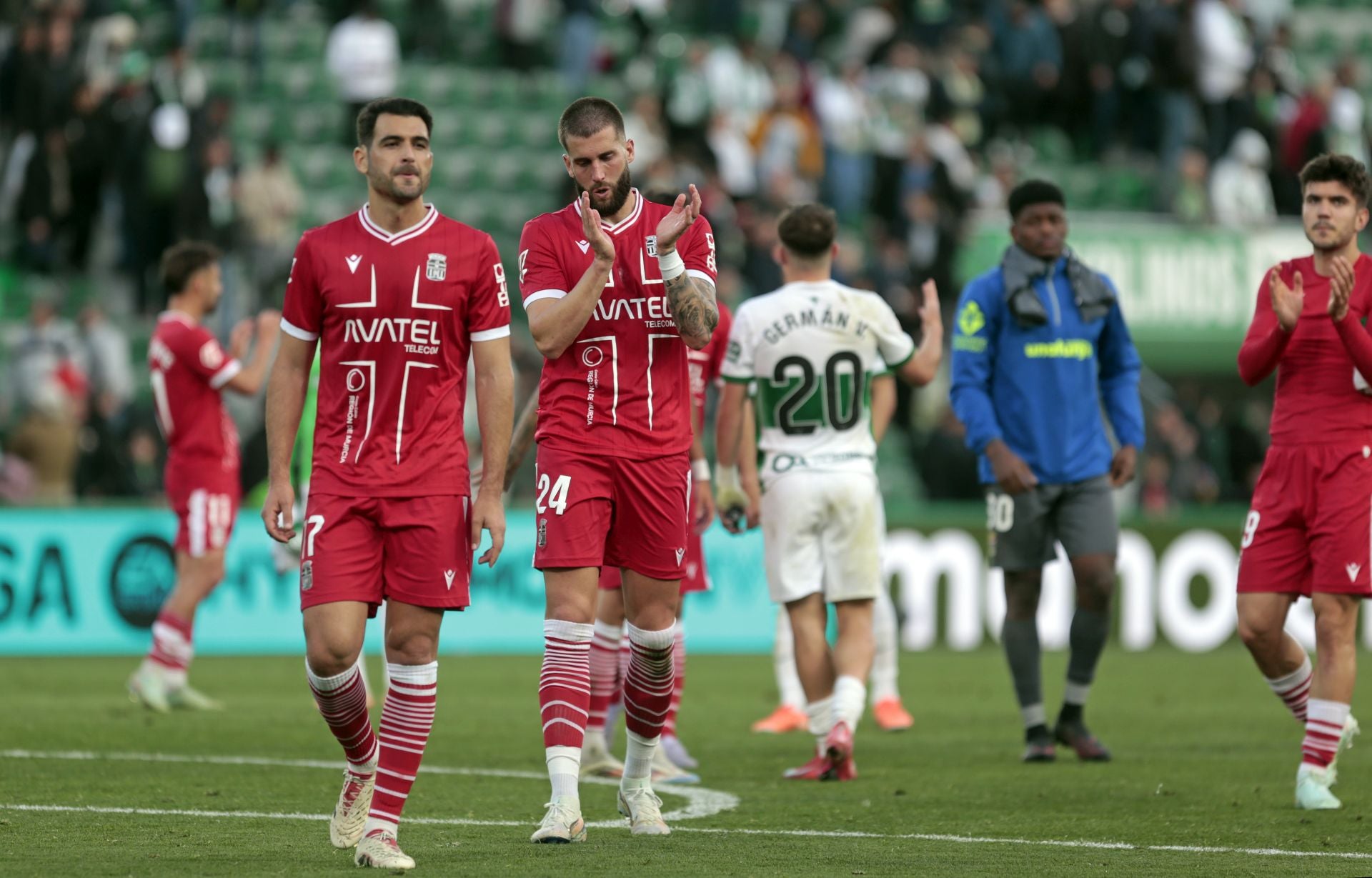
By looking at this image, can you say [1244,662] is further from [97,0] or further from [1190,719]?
[97,0]

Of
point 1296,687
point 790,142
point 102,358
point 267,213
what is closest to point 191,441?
point 1296,687

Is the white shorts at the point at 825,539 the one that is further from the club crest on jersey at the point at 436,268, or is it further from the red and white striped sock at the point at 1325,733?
Answer: the club crest on jersey at the point at 436,268

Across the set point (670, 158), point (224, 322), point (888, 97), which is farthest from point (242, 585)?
point (888, 97)

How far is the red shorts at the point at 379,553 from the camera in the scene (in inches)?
277

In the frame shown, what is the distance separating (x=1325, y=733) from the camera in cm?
902

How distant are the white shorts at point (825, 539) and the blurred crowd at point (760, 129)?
34.9 ft

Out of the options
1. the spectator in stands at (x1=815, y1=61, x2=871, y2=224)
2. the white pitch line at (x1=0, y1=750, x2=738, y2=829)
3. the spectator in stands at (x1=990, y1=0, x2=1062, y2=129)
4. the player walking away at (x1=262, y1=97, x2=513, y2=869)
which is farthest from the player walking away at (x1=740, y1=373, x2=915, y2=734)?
the spectator in stands at (x1=990, y1=0, x2=1062, y2=129)

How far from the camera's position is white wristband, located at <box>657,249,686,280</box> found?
759 cm

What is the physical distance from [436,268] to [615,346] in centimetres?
91

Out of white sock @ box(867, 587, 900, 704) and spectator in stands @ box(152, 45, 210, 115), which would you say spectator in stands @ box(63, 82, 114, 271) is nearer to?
spectator in stands @ box(152, 45, 210, 115)

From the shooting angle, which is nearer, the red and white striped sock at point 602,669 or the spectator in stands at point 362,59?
the red and white striped sock at point 602,669

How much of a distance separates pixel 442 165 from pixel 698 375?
1605 centimetres

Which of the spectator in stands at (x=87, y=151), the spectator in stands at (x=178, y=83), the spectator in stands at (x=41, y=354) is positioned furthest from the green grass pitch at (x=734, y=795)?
the spectator in stands at (x=178, y=83)

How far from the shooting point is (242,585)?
18.7m
